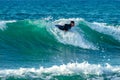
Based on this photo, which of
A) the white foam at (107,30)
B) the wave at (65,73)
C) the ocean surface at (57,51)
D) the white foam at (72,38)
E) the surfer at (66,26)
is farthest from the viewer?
the white foam at (107,30)

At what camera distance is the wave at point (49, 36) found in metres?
23.4

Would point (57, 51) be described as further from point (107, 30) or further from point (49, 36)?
point (107, 30)

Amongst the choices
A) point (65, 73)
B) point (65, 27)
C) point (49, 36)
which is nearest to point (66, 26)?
point (65, 27)

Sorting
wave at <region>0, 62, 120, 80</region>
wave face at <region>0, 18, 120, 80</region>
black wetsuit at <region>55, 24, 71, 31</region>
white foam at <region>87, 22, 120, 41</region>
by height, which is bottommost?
wave at <region>0, 62, 120, 80</region>

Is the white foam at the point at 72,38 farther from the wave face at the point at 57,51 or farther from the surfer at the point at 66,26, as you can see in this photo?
the surfer at the point at 66,26

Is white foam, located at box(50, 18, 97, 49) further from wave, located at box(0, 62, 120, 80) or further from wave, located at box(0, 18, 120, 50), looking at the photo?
wave, located at box(0, 62, 120, 80)

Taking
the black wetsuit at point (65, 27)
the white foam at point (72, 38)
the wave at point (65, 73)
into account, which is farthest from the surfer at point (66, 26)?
the wave at point (65, 73)

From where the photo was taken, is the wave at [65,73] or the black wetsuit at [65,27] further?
the black wetsuit at [65,27]

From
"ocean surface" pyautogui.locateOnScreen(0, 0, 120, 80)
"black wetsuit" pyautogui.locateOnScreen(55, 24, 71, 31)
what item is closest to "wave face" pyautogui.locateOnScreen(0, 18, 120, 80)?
"ocean surface" pyautogui.locateOnScreen(0, 0, 120, 80)

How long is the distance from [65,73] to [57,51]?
576 cm

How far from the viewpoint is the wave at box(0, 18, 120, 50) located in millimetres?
23364

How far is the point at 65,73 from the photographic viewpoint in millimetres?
16688

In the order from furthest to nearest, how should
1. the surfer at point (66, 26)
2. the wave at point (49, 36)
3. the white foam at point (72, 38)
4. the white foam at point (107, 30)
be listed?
the white foam at point (107, 30), the surfer at point (66, 26), the white foam at point (72, 38), the wave at point (49, 36)

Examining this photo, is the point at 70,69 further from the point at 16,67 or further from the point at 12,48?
the point at 12,48
